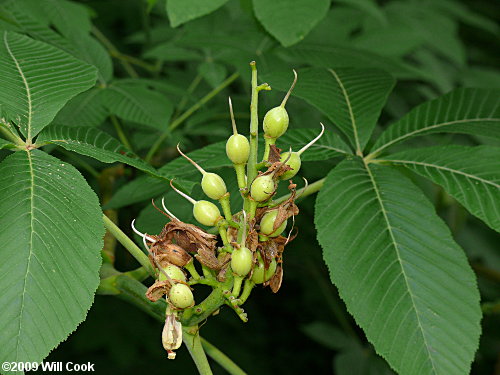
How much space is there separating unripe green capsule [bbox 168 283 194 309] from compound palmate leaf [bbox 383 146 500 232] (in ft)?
2.10

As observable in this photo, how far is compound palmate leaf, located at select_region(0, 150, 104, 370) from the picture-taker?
1017mm

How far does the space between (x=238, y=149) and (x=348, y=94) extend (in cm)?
69

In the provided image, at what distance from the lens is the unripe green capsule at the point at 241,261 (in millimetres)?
Result: 1088

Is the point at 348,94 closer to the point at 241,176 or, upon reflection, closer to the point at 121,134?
the point at 241,176

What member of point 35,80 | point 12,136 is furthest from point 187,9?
point 12,136

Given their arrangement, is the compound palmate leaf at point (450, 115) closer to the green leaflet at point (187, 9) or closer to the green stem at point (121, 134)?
the green leaflet at point (187, 9)

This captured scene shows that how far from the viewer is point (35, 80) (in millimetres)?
1469

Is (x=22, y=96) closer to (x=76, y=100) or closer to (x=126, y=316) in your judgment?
(x=76, y=100)

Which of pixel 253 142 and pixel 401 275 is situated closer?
pixel 253 142

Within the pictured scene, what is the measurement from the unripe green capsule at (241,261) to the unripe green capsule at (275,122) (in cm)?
24

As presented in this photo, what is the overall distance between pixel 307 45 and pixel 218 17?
25.3 inches

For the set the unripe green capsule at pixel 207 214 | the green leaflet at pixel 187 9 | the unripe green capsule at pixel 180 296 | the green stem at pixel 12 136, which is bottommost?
the unripe green capsule at pixel 180 296

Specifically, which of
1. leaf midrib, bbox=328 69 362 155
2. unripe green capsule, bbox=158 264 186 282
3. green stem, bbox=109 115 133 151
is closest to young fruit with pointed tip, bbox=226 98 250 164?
unripe green capsule, bbox=158 264 186 282

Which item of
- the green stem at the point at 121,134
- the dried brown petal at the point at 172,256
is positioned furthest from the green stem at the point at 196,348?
the green stem at the point at 121,134
